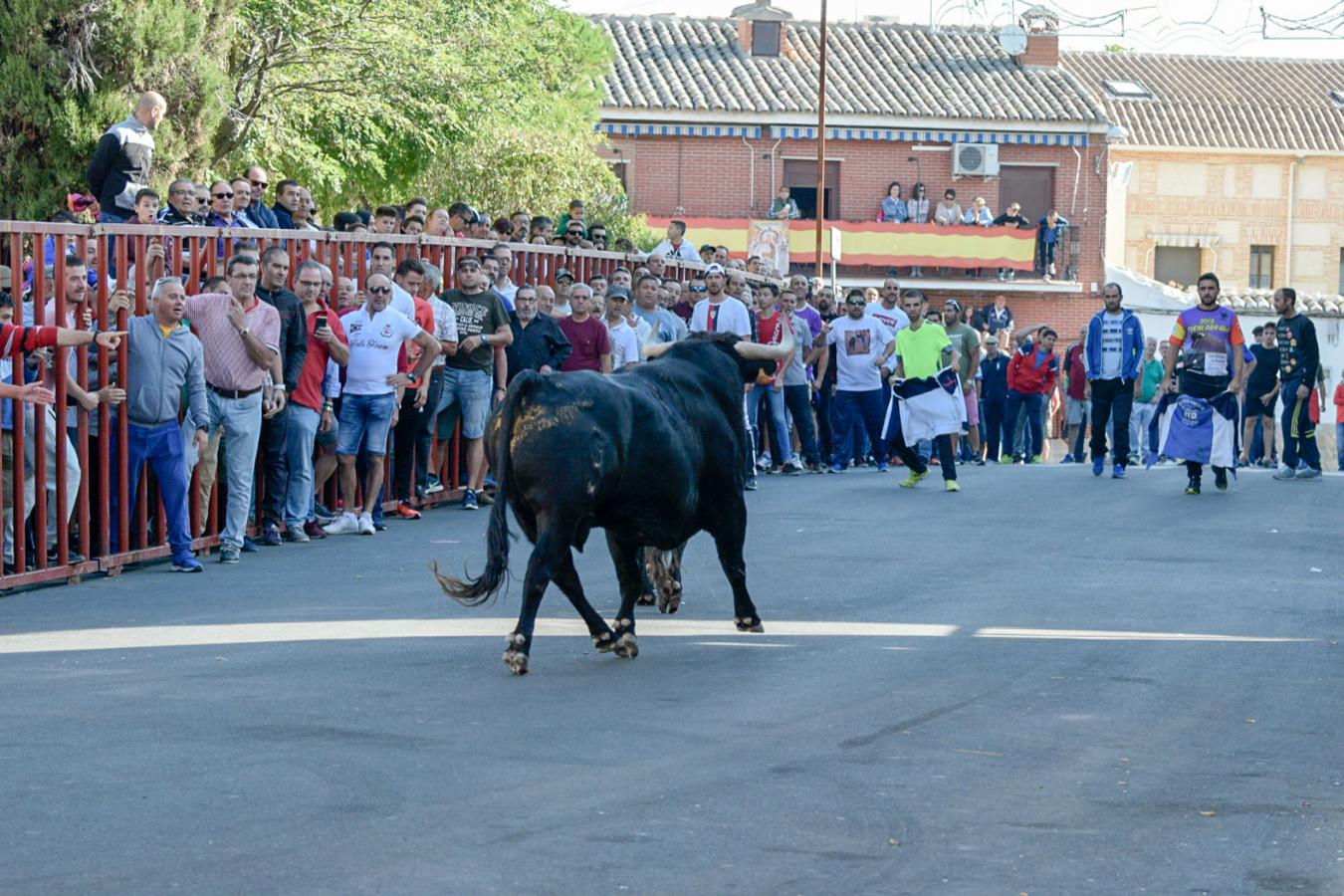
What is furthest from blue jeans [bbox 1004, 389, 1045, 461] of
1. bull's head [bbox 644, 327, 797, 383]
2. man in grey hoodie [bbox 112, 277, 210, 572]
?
bull's head [bbox 644, 327, 797, 383]

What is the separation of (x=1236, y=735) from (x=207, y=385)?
7833mm

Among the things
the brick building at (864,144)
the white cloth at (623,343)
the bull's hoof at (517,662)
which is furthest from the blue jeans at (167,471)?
the brick building at (864,144)

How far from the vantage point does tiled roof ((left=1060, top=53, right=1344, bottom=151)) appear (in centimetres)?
6506

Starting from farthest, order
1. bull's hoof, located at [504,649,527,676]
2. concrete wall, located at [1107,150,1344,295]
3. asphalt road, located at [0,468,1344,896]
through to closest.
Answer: concrete wall, located at [1107,150,1344,295], bull's hoof, located at [504,649,527,676], asphalt road, located at [0,468,1344,896]

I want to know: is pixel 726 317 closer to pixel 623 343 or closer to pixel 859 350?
pixel 623 343

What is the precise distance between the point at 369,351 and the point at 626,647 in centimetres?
626

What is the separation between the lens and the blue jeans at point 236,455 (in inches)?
541

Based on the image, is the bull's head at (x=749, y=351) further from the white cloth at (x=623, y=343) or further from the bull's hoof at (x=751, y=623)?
the white cloth at (x=623, y=343)

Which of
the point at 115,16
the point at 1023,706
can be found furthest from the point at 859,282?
the point at 1023,706

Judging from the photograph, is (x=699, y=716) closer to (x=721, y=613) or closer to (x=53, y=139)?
(x=721, y=613)

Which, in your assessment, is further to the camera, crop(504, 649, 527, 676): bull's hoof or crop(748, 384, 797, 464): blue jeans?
crop(748, 384, 797, 464): blue jeans

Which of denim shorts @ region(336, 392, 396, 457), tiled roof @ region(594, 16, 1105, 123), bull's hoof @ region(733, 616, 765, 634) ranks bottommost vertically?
bull's hoof @ region(733, 616, 765, 634)

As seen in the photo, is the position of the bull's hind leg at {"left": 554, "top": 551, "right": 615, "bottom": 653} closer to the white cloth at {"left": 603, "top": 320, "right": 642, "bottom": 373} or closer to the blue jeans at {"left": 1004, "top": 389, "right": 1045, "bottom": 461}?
the white cloth at {"left": 603, "top": 320, "right": 642, "bottom": 373}

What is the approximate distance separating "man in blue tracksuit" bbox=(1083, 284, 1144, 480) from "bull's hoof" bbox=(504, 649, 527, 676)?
42.6 ft
